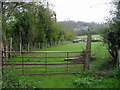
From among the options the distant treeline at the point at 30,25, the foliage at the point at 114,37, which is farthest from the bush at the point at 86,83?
the distant treeline at the point at 30,25

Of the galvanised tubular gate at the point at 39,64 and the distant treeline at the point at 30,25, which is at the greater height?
the distant treeline at the point at 30,25

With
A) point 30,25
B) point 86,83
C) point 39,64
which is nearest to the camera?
point 86,83

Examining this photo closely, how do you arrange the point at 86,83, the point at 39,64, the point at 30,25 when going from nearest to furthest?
the point at 86,83
the point at 39,64
the point at 30,25

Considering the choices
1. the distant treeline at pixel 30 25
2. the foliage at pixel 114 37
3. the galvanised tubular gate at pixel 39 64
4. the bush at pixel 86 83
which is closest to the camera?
the bush at pixel 86 83

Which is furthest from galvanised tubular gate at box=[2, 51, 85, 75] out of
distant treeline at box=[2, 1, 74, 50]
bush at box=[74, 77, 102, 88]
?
distant treeline at box=[2, 1, 74, 50]

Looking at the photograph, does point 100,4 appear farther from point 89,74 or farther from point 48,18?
point 48,18

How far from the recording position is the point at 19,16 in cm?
734

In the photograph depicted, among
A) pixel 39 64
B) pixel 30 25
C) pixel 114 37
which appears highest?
pixel 30 25

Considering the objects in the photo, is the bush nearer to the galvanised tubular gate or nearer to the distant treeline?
the galvanised tubular gate

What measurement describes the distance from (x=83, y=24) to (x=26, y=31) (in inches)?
186

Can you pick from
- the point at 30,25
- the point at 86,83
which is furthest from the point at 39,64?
the point at 30,25

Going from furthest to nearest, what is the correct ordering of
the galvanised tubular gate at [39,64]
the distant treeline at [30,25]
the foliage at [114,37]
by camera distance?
the distant treeline at [30,25]
the foliage at [114,37]
the galvanised tubular gate at [39,64]

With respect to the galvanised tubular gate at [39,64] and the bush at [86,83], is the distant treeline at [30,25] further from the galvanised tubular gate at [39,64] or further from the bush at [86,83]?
the bush at [86,83]

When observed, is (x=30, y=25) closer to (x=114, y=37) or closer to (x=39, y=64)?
(x=39, y=64)
